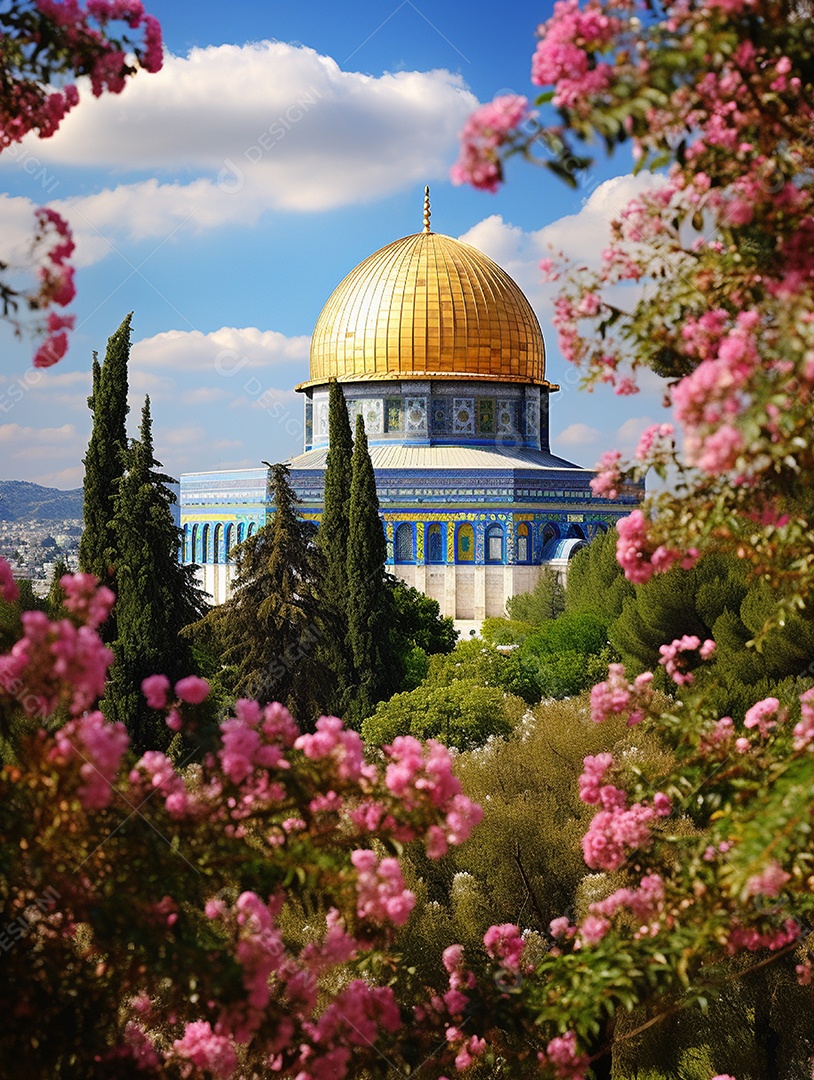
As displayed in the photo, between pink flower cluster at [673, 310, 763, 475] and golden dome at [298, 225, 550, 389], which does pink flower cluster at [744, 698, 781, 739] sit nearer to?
pink flower cluster at [673, 310, 763, 475]

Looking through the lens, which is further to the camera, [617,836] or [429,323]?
[429,323]

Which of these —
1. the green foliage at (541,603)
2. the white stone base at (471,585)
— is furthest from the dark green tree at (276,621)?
the white stone base at (471,585)

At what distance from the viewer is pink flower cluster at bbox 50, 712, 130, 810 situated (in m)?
2.67

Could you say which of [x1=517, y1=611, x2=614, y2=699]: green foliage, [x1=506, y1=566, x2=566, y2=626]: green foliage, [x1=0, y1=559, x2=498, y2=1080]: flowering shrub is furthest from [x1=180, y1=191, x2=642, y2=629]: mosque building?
[x1=0, y1=559, x2=498, y2=1080]: flowering shrub

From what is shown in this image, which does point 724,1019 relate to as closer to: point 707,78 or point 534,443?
point 707,78

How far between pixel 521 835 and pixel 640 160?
736 cm

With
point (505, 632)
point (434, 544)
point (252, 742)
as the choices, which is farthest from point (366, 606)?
point (252, 742)

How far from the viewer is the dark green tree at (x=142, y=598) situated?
15.2 m

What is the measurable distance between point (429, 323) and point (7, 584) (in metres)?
29.8

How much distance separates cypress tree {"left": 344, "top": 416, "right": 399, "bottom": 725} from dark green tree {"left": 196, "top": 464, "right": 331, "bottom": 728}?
0.79 m

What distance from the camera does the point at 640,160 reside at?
3.03 m

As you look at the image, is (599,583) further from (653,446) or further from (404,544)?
(653,446)

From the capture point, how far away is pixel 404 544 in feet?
97.8

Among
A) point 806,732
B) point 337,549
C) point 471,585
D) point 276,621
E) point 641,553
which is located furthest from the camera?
point 471,585
